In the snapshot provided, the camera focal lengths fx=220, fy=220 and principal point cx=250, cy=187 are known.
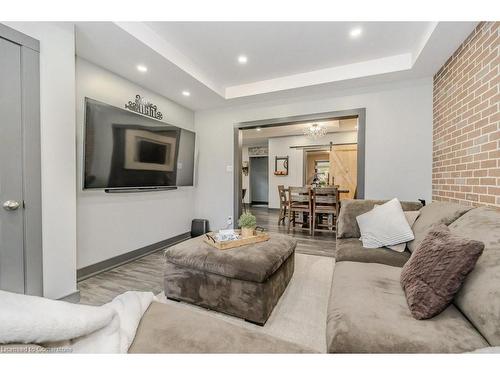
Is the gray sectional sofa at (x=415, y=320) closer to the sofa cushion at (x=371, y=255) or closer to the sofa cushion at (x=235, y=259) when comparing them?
the sofa cushion at (x=371, y=255)

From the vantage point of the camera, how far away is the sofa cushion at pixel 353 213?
2328 millimetres

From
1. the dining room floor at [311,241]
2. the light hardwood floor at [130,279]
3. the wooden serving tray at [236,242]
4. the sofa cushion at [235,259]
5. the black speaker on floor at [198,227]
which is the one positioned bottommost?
the light hardwood floor at [130,279]

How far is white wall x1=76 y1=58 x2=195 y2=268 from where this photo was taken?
7.99 ft

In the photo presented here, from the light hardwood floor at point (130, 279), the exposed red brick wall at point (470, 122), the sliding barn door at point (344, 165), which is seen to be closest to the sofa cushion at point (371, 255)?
the exposed red brick wall at point (470, 122)

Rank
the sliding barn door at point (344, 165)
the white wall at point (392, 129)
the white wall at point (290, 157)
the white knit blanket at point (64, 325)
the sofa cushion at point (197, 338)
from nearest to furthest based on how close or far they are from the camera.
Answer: the white knit blanket at point (64, 325) < the sofa cushion at point (197, 338) < the white wall at point (392, 129) < the sliding barn door at point (344, 165) < the white wall at point (290, 157)

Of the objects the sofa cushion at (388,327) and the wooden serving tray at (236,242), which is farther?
the wooden serving tray at (236,242)

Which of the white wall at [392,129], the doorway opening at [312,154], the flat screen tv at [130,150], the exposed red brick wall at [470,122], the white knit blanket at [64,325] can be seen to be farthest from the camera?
the doorway opening at [312,154]

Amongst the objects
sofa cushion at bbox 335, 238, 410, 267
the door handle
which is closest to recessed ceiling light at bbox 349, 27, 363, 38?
sofa cushion at bbox 335, 238, 410, 267

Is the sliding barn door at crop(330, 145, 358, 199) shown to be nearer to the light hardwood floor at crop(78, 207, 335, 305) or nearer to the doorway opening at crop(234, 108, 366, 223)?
the doorway opening at crop(234, 108, 366, 223)

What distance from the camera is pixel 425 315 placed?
38.8 inches

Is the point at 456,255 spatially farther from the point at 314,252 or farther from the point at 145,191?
the point at 145,191

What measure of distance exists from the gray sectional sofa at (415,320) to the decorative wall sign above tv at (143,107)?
10.4 ft

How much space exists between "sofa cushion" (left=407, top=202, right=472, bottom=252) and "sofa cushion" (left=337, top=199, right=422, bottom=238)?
1.20ft
